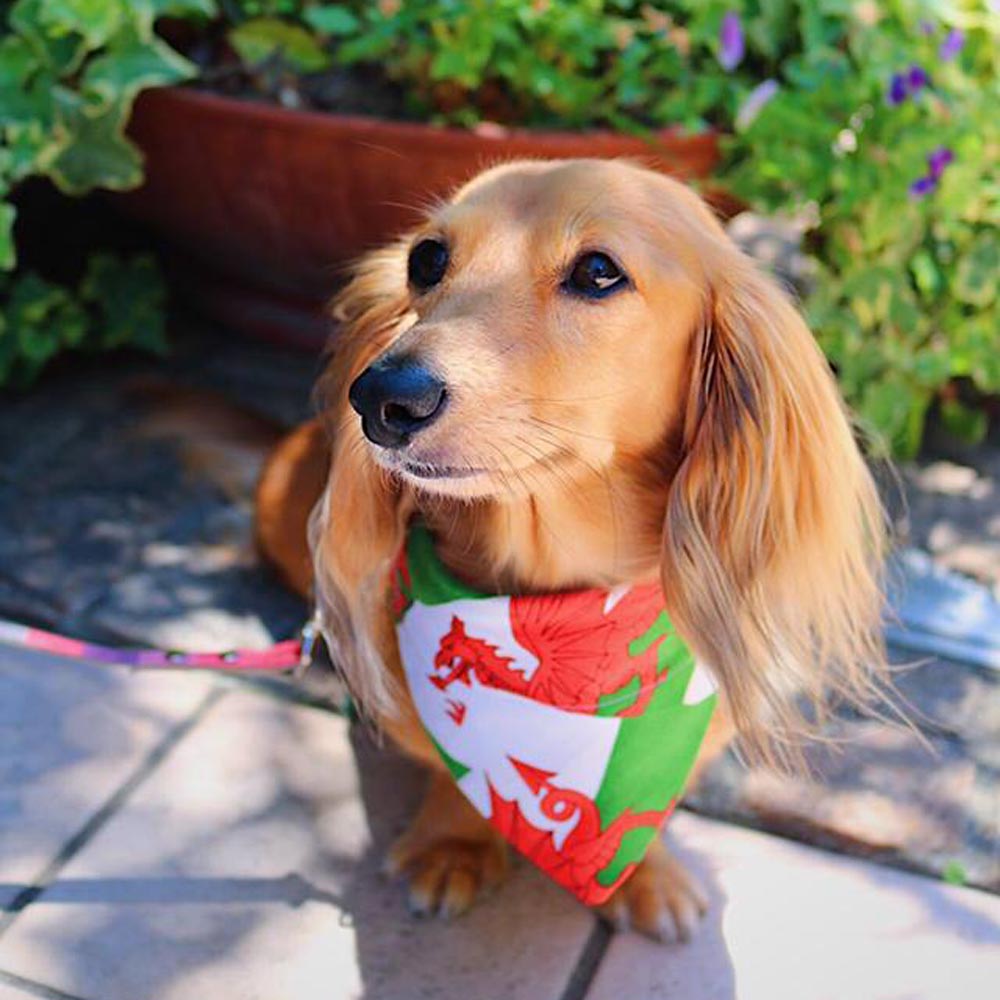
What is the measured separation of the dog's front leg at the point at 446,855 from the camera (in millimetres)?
2086

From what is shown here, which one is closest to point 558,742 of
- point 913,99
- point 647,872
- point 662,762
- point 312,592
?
point 662,762

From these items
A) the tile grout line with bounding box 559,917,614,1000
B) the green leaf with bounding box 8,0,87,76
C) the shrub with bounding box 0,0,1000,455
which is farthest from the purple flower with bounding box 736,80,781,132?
the tile grout line with bounding box 559,917,614,1000

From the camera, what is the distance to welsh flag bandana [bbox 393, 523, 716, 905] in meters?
Answer: 1.94

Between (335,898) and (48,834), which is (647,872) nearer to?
(335,898)

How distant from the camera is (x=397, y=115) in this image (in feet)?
10.7

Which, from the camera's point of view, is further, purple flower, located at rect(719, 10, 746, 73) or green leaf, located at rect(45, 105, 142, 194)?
purple flower, located at rect(719, 10, 746, 73)

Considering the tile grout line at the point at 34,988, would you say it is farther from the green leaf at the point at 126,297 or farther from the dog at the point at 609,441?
the green leaf at the point at 126,297

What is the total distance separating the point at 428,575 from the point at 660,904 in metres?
0.62

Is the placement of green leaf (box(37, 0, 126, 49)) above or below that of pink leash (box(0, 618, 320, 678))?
above

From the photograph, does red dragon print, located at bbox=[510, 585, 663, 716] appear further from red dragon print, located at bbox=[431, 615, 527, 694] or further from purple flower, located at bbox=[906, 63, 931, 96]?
purple flower, located at bbox=[906, 63, 931, 96]

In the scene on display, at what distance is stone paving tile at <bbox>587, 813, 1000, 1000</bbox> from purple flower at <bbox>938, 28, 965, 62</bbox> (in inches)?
67.9

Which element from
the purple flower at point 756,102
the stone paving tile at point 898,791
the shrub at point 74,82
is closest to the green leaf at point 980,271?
the purple flower at point 756,102

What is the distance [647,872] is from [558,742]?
0.30 meters

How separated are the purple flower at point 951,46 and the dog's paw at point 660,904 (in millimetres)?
1831
